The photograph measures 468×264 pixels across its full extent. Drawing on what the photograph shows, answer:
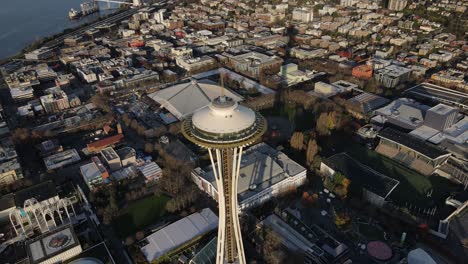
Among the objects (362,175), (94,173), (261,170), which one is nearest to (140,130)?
(94,173)

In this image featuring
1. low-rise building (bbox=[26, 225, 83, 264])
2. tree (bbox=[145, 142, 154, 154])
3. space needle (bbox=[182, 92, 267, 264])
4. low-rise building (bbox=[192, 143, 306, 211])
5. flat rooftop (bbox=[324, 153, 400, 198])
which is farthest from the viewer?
tree (bbox=[145, 142, 154, 154])

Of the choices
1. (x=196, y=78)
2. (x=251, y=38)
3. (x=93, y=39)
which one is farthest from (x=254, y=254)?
(x=93, y=39)

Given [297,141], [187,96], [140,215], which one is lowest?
[140,215]

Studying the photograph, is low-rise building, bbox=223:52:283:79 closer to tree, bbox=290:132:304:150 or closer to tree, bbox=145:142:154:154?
tree, bbox=290:132:304:150

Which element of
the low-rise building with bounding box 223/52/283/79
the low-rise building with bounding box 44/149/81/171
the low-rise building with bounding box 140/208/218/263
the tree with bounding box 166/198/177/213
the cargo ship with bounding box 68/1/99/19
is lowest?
the low-rise building with bounding box 140/208/218/263

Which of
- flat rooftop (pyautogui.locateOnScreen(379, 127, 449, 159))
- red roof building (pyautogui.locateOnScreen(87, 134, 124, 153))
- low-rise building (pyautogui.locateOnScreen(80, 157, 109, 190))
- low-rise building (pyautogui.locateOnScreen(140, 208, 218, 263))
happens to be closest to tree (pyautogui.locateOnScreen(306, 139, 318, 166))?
flat rooftop (pyautogui.locateOnScreen(379, 127, 449, 159))

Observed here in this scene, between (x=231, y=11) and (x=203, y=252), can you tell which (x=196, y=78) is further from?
(x=231, y=11)

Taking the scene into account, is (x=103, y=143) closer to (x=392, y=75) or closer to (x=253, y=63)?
(x=253, y=63)
